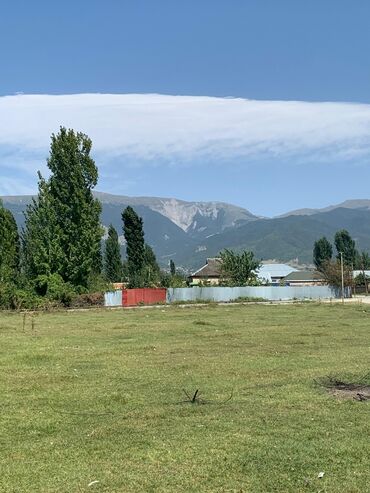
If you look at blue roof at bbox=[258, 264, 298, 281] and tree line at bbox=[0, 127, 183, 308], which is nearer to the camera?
tree line at bbox=[0, 127, 183, 308]

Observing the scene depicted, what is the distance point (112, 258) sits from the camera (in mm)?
94750

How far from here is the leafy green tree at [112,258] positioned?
9381cm

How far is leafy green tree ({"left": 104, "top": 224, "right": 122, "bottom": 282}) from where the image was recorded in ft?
308

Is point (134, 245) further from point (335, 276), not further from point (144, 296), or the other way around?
point (335, 276)

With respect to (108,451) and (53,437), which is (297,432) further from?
(53,437)

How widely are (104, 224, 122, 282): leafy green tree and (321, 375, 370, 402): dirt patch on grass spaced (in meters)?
82.7

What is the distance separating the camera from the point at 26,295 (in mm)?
53156

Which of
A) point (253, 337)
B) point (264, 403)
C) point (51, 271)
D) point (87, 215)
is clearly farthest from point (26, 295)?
point (264, 403)

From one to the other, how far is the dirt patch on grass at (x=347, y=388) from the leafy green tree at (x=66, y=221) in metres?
48.8

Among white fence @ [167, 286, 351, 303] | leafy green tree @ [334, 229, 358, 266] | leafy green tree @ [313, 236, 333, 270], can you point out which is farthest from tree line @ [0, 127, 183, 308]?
leafy green tree @ [334, 229, 358, 266]

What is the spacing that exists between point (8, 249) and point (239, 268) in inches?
1344

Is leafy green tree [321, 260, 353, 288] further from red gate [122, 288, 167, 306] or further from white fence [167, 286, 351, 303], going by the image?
red gate [122, 288, 167, 306]

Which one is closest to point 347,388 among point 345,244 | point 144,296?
point 144,296

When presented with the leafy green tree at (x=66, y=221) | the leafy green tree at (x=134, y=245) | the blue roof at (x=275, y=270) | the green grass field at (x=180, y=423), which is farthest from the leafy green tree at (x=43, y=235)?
the blue roof at (x=275, y=270)
